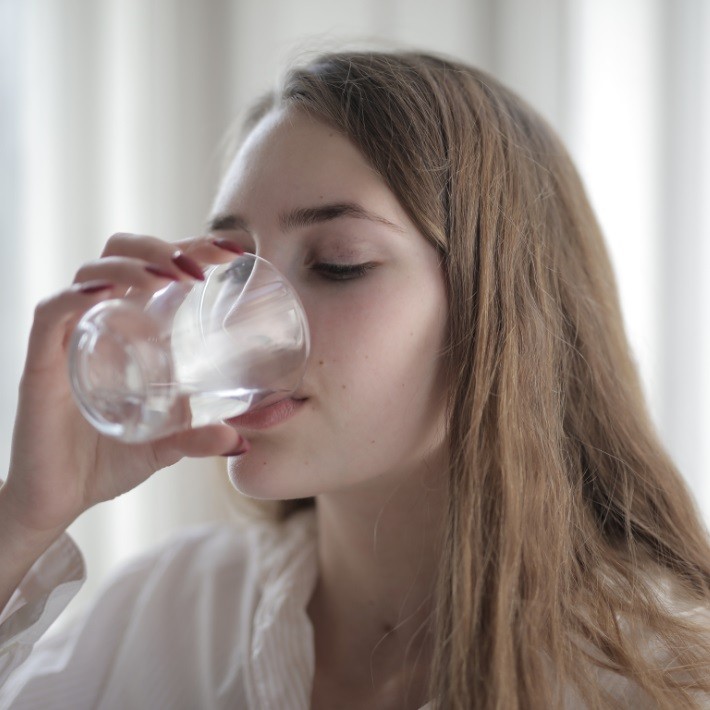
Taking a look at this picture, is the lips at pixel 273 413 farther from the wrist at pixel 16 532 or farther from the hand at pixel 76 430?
the wrist at pixel 16 532

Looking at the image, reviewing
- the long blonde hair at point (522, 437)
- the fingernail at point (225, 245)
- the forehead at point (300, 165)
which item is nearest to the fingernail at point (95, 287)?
the fingernail at point (225, 245)

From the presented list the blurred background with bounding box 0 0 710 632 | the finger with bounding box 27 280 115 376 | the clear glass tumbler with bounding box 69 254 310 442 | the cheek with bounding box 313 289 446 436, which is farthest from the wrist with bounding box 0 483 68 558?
the blurred background with bounding box 0 0 710 632

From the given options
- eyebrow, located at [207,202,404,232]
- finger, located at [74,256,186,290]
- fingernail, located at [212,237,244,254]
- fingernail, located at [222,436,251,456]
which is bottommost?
fingernail, located at [222,436,251,456]

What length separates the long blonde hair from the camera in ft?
2.99

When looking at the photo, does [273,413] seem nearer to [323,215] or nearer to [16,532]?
[323,215]

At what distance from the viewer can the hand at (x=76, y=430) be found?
826 millimetres

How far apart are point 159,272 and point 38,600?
503mm

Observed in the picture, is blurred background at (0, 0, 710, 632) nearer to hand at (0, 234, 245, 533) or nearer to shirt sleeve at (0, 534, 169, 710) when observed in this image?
shirt sleeve at (0, 534, 169, 710)

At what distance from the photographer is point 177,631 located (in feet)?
4.11

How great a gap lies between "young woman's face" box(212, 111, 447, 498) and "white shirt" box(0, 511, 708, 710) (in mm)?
310

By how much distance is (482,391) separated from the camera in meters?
0.97

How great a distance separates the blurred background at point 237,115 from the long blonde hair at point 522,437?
0.42 m

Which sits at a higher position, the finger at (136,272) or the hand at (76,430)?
the finger at (136,272)

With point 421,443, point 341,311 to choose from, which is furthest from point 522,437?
point 341,311
